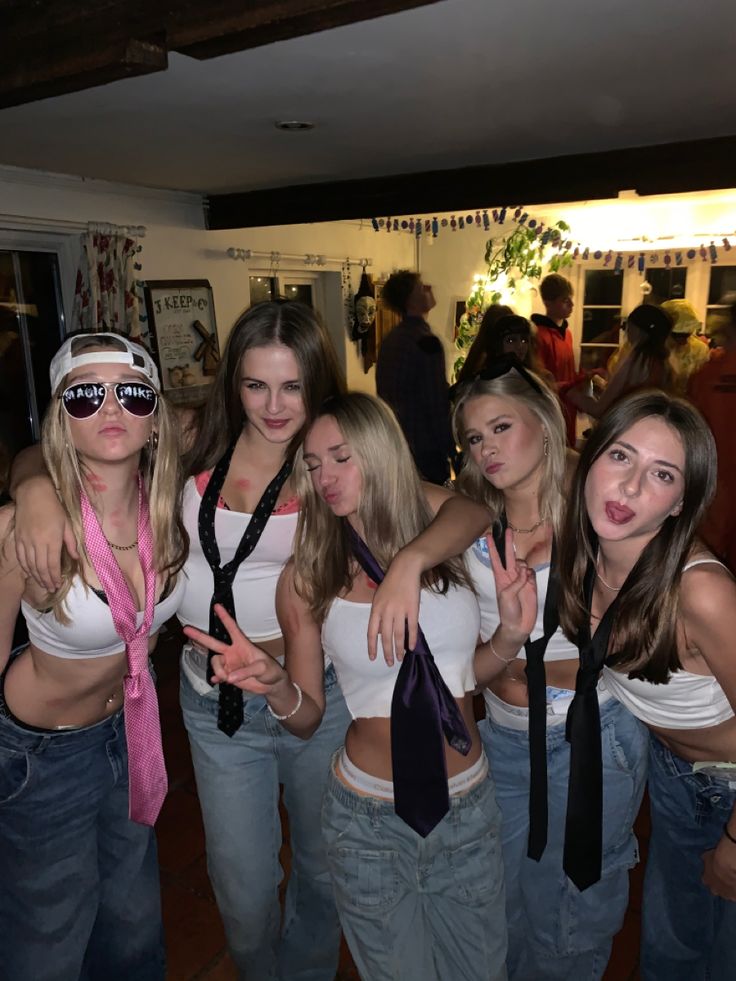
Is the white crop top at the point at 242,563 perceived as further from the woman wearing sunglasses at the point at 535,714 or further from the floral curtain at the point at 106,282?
the floral curtain at the point at 106,282

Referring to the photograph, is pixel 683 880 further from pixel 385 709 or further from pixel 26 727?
pixel 26 727

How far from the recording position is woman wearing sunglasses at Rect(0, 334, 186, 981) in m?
1.66

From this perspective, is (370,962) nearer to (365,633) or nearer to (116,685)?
(365,633)

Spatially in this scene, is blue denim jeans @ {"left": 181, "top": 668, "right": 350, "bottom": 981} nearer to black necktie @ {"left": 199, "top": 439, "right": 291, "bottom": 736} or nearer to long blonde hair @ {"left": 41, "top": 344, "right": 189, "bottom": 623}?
black necktie @ {"left": 199, "top": 439, "right": 291, "bottom": 736}

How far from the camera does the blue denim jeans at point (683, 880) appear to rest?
1.74 meters

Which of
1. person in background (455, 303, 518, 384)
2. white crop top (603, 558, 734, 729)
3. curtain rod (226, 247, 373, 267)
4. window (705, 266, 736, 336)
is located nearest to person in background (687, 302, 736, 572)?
person in background (455, 303, 518, 384)

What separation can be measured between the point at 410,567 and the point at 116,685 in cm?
87

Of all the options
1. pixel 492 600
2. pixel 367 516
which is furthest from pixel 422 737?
pixel 367 516

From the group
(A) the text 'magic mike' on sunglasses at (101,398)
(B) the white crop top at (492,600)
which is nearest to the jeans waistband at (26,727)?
(A) the text 'magic mike' on sunglasses at (101,398)

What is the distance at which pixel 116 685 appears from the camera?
6.06 feet

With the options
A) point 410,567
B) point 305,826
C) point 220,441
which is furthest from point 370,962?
point 220,441

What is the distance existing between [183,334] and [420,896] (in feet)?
16.0

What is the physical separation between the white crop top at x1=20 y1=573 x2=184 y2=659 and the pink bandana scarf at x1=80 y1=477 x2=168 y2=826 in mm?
34

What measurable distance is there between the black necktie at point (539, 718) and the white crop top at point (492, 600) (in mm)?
37
